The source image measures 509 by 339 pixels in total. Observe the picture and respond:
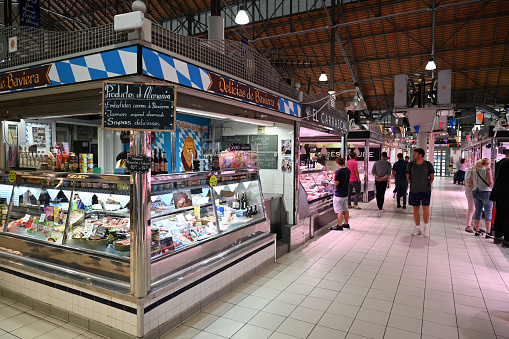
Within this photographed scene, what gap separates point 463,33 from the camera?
14.5 meters

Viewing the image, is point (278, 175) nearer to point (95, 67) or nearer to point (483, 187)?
point (95, 67)

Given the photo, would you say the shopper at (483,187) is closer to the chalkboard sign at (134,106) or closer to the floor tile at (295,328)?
the floor tile at (295,328)

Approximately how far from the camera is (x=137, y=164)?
8.91ft

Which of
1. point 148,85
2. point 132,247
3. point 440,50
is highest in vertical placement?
point 440,50

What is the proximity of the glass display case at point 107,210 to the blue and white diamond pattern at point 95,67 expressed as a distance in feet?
3.05

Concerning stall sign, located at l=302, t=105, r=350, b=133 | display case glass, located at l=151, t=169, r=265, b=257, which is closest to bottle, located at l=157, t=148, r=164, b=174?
display case glass, located at l=151, t=169, r=265, b=257

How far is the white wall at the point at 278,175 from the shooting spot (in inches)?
230

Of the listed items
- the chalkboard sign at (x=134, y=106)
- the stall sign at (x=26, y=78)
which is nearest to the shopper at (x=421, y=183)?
the chalkboard sign at (x=134, y=106)

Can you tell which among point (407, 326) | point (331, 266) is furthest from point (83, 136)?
point (407, 326)

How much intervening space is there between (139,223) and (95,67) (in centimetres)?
148

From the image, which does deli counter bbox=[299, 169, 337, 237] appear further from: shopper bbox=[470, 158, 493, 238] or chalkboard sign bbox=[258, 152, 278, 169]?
shopper bbox=[470, 158, 493, 238]

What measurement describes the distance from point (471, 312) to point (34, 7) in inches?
358

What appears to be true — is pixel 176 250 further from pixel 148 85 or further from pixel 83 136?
pixel 83 136

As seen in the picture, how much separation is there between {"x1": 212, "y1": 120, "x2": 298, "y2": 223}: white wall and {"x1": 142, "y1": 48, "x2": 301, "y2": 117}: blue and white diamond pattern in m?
2.64
